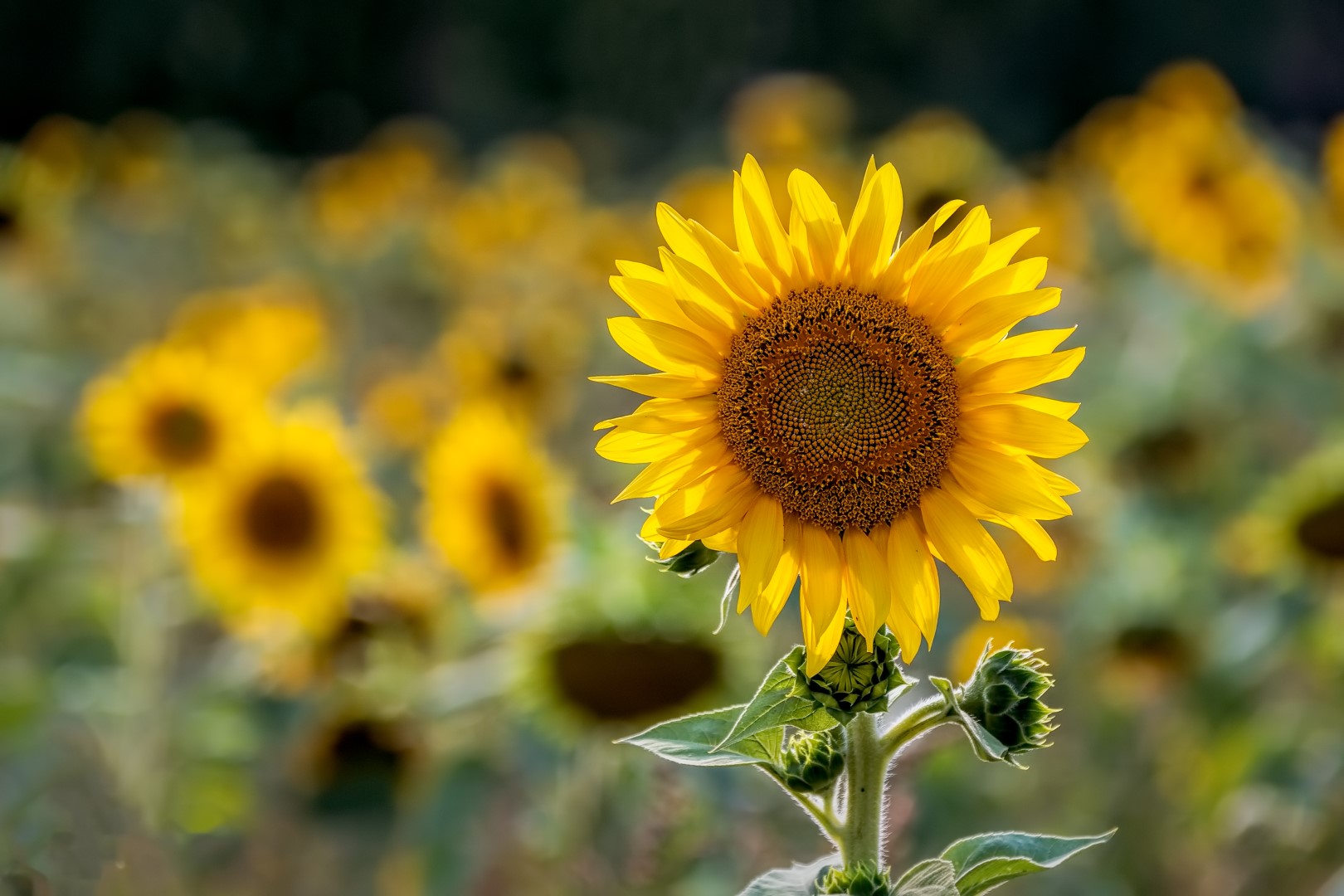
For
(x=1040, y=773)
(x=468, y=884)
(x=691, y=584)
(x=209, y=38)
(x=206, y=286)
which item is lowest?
(x=468, y=884)

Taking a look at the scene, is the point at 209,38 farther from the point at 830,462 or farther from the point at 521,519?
the point at 830,462

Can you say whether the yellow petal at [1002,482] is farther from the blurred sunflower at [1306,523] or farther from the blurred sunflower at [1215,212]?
the blurred sunflower at [1215,212]

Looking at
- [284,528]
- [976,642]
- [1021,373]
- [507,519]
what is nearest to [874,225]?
[1021,373]

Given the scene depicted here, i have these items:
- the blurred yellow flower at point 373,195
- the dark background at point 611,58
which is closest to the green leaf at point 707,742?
the blurred yellow flower at point 373,195

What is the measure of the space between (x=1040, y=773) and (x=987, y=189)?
1.41 metres

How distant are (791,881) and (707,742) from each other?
10 centimetres

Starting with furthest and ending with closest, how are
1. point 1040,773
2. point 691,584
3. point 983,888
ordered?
point 1040,773 < point 691,584 < point 983,888

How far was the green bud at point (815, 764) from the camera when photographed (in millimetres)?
898

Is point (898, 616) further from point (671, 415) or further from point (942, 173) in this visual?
point (942, 173)

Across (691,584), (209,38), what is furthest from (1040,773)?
(209,38)

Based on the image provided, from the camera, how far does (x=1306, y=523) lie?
241cm

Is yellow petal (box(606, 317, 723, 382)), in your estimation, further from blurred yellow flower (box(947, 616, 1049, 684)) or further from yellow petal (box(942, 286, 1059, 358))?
blurred yellow flower (box(947, 616, 1049, 684))

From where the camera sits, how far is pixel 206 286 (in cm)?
596

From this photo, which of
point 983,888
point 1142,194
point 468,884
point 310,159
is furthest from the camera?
point 310,159
